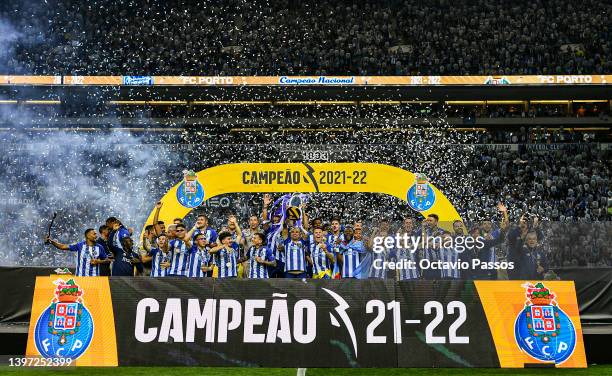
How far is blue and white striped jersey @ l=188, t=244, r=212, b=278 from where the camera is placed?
8992mm

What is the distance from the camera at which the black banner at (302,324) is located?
729 centimetres

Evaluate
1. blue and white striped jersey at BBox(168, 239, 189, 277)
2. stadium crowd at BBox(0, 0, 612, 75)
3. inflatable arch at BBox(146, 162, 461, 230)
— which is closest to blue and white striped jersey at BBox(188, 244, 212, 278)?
blue and white striped jersey at BBox(168, 239, 189, 277)

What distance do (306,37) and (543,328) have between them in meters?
26.4

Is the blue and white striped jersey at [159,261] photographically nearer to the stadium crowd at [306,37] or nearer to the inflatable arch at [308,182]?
the inflatable arch at [308,182]

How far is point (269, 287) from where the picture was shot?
747 cm

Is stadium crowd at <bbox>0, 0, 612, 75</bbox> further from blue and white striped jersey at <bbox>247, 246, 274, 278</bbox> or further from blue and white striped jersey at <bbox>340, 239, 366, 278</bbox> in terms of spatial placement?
blue and white striped jersey at <bbox>247, 246, 274, 278</bbox>

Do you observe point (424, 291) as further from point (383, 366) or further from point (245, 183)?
point (245, 183)

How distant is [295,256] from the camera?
9359 mm

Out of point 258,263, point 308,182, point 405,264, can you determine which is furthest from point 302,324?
point 308,182

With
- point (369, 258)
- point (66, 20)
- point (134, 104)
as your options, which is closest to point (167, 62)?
point (134, 104)

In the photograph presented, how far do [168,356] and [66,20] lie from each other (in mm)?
28613

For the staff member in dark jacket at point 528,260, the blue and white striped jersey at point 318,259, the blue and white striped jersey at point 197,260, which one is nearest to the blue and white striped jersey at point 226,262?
the blue and white striped jersey at point 197,260

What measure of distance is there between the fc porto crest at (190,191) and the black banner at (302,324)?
4.80 metres

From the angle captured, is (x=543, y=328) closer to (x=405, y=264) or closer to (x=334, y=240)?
(x=405, y=264)
